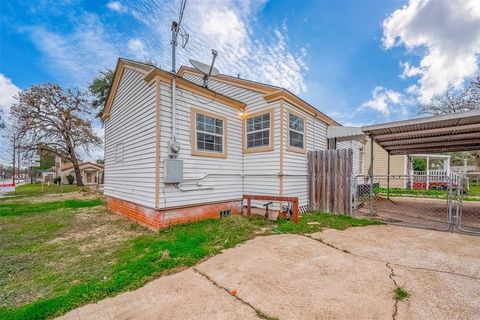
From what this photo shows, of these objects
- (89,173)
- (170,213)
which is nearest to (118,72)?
(170,213)

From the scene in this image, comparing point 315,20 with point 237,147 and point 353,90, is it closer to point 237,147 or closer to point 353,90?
point 237,147

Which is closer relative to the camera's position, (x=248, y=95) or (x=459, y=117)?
(x=459, y=117)

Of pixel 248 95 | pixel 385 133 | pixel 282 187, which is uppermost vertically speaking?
pixel 248 95

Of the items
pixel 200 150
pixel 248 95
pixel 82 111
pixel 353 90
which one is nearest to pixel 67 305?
pixel 200 150

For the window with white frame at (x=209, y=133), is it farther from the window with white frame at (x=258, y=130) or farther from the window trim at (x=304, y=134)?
the window trim at (x=304, y=134)

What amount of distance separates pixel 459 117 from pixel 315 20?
8098mm

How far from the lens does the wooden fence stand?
21.4ft

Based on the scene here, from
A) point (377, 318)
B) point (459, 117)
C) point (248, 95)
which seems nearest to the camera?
point (377, 318)

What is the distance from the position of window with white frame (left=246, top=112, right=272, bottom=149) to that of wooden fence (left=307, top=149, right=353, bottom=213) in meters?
1.88

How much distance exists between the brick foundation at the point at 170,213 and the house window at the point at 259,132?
215 cm

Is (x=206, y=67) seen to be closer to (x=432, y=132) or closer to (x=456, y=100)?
(x=432, y=132)

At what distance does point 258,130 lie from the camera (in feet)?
24.1

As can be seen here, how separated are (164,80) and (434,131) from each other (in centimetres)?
866

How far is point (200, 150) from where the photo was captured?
246 inches
